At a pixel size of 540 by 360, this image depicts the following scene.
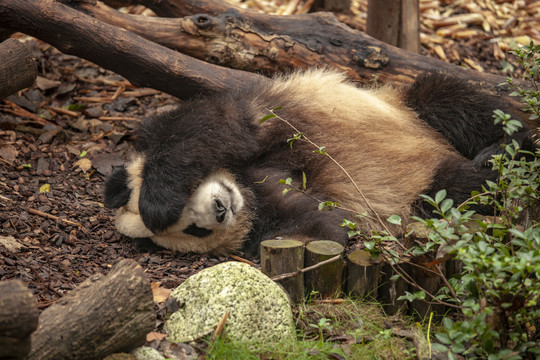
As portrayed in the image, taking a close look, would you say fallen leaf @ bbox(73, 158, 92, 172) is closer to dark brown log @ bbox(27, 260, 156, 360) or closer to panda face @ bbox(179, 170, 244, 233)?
panda face @ bbox(179, 170, 244, 233)

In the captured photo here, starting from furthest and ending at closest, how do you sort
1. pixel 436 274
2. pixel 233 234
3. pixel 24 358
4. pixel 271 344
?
pixel 233 234 → pixel 436 274 → pixel 271 344 → pixel 24 358

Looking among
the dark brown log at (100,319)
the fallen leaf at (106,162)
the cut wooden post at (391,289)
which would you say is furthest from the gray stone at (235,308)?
the fallen leaf at (106,162)

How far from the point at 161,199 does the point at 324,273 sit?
1231 millimetres

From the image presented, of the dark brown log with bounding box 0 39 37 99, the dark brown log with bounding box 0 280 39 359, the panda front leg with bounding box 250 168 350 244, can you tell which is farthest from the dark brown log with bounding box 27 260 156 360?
the dark brown log with bounding box 0 39 37 99

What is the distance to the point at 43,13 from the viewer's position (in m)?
4.80

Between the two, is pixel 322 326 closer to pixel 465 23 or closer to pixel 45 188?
pixel 45 188

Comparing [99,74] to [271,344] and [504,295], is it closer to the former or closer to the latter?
[271,344]

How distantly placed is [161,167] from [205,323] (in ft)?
4.30

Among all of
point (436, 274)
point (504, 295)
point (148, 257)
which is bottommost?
point (148, 257)

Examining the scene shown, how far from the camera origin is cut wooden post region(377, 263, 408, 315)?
3594mm

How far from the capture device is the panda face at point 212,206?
4172mm

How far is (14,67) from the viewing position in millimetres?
4637

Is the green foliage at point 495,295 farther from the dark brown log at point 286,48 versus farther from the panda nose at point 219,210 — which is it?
the dark brown log at point 286,48

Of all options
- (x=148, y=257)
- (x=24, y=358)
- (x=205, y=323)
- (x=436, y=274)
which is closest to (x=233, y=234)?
(x=148, y=257)
